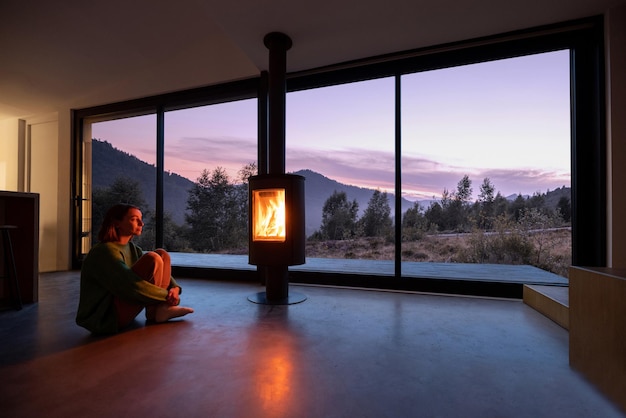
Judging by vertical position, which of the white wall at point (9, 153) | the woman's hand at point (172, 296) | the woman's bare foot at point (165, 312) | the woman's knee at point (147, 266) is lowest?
the woman's bare foot at point (165, 312)

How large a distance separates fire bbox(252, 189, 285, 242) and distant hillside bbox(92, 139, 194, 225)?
1.82 m

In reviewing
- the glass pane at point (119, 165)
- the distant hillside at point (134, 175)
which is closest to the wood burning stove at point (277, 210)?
the distant hillside at point (134, 175)

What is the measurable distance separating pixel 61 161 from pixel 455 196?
494cm

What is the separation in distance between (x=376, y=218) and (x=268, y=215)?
1469 millimetres

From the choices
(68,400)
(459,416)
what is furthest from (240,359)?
(459,416)

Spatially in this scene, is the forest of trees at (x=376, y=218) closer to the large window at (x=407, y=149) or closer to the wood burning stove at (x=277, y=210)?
the large window at (x=407, y=149)

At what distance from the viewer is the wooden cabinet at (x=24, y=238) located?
8.29 ft

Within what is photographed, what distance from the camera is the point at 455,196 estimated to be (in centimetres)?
344

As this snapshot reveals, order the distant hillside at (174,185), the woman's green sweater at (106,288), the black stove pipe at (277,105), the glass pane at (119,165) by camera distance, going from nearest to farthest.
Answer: the woman's green sweater at (106,288), the black stove pipe at (277,105), the distant hillside at (174,185), the glass pane at (119,165)

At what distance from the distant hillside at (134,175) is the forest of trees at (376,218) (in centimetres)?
9

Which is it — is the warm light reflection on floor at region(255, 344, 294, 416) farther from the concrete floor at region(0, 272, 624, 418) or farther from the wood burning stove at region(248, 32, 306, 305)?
the wood burning stove at region(248, 32, 306, 305)

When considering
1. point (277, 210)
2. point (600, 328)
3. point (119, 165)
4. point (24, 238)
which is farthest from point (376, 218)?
point (119, 165)

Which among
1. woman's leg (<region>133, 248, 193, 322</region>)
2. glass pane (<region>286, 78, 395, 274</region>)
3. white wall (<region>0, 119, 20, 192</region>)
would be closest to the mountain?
glass pane (<region>286, 78, 395, 274</region>)

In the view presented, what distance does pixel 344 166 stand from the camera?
4.08 metres
